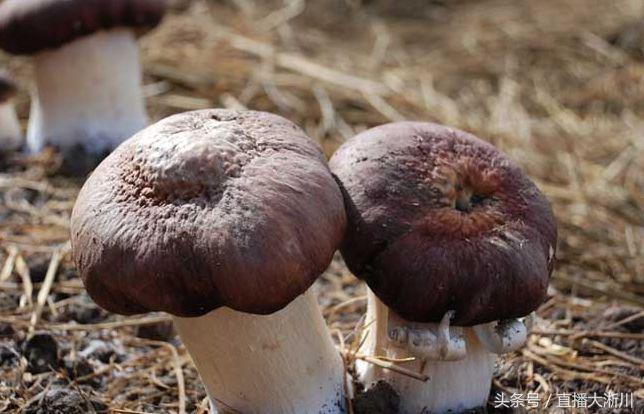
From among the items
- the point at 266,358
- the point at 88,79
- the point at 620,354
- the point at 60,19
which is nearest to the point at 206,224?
the point at 266,358

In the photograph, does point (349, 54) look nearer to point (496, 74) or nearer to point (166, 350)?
point (496, 74)

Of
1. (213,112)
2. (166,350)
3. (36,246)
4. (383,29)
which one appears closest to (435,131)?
(213,112)

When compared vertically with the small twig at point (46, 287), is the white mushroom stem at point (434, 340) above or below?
above

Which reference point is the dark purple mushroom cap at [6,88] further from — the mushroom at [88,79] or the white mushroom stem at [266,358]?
the white mushroom stem at [266,358]

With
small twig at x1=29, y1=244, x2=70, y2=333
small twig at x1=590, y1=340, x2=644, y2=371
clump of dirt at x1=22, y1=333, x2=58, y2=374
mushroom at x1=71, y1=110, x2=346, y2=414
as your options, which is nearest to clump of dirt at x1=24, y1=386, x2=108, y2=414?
clump of dirt at x1=22, y1=333, x2=58, y2=374

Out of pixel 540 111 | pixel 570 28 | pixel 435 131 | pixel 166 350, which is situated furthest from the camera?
pixel 570 28

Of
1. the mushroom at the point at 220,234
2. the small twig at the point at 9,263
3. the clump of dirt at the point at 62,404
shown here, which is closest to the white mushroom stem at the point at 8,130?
the small twig at the point at 9,263

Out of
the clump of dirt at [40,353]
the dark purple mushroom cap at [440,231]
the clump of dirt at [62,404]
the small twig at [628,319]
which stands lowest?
the clump of dirt at [40,353]
